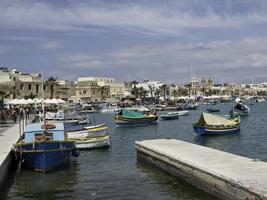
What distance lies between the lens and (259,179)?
1558cm

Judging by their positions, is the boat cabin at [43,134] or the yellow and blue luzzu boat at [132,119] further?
the yellow and blue luzzu boat at [132,119]

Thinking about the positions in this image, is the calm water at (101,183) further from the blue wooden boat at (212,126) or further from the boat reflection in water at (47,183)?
the blue wooden boat at (212,126)

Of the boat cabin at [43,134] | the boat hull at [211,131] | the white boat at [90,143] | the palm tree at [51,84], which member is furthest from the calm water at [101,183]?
the palm tree at [51,84]

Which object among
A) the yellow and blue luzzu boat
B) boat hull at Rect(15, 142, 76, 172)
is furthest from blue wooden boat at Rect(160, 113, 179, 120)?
boat hull at Rect(15, 142, 76, 172)

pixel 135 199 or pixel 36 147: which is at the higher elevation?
pixel 36 147

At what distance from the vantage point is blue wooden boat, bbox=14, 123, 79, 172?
2402 centimetres

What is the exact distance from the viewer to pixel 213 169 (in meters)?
17.8

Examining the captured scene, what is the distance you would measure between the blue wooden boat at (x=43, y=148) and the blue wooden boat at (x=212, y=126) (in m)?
22.2

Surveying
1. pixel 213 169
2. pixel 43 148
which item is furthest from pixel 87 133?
pixel 213 169

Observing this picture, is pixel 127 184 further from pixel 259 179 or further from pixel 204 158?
pixel 259 179

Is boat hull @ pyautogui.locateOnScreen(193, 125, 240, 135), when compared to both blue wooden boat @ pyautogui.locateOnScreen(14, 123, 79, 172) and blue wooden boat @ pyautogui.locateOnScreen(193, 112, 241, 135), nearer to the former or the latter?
blue wooden boat @ pyautogui.locateOnScreen(193, 112, 241, 135)

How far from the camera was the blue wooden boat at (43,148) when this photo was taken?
2402cm

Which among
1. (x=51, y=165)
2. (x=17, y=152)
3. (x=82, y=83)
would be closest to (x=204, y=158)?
(x=51, y=165)

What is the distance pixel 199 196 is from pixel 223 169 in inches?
57.2
